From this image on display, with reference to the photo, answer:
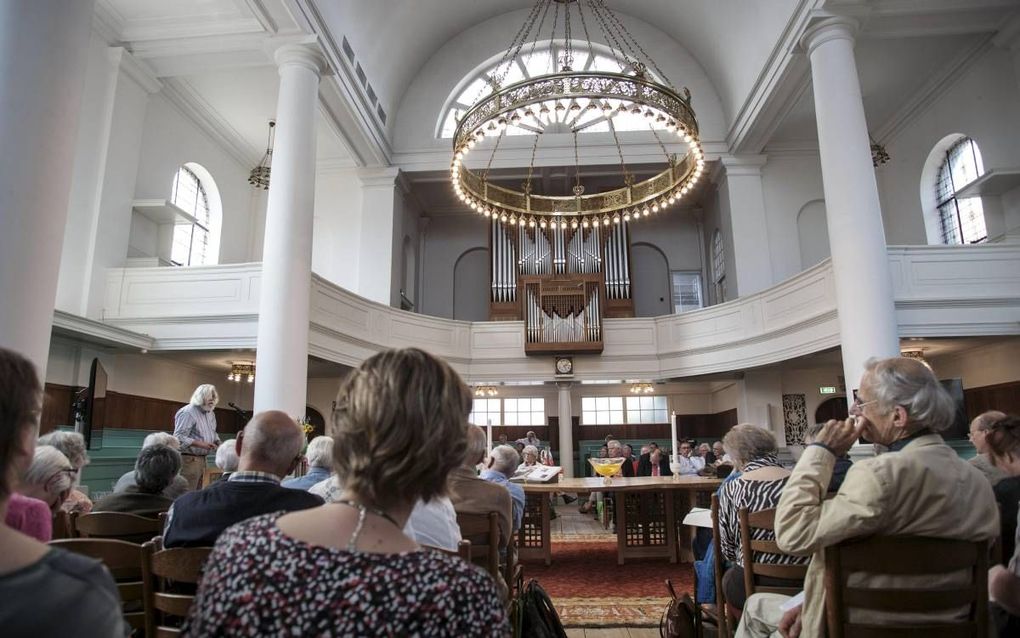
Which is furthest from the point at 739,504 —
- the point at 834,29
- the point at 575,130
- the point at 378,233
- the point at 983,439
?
the point at 378,233

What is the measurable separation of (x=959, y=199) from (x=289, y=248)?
984 cm

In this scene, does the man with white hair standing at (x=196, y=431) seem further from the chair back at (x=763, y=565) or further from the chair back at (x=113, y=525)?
the chair back at (x=763, y=565)

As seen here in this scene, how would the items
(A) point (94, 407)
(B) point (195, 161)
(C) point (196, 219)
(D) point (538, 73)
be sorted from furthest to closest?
(D) point (538, 73)
(B) point (195, 161)
(C) point (196, 219)
(A) point (94, 407)

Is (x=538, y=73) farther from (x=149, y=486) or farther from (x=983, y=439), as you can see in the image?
(x=149, y=486)

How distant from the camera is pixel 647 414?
48.9 feet

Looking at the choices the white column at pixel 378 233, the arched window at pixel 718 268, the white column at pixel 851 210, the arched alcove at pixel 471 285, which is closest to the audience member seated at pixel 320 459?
the white column at pixel 851 210

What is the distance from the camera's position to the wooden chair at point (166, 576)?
6.09 ft

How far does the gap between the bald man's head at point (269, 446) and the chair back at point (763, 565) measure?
5.54ft

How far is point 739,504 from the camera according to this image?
114 inches

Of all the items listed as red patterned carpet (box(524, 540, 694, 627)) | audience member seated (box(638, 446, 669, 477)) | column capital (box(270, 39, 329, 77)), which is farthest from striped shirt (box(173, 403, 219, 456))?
audience member seated (box(638, 446, 669, 477))

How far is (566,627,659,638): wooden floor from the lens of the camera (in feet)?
12.9

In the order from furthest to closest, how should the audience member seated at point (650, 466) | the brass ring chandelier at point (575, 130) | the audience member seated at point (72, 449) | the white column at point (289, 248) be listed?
the audience member seated at point (650, 466)
the white column at point (289, 248)
the brass ring chandelier at point (575, 130)
the audience member seated at point (72, 449)

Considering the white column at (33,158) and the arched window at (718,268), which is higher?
the arched window at (718,268)

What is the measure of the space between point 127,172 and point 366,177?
4.45m
